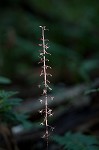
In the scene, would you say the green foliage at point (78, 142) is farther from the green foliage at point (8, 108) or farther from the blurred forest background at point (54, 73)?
the green foliage at point (8, 108)

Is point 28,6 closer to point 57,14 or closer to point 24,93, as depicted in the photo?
point 57,14

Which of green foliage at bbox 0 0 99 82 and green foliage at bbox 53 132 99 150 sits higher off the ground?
green foliage at bbox 0 0 99 82

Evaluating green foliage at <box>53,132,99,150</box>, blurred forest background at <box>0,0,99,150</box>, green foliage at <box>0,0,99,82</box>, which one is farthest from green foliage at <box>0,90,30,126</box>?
green foliage at <box>0,0,99,82</box>

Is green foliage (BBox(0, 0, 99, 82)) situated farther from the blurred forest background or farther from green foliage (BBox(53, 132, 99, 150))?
green foliage (BBox(53, 132, 99, 150))

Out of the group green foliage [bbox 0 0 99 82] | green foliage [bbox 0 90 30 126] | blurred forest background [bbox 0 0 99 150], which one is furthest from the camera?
green foliage [bbox 0 0 99 82]

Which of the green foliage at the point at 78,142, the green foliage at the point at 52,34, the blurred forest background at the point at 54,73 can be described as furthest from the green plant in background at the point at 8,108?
the green foliage at the point at 52,34

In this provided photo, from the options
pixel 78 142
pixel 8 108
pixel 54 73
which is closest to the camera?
pixel 8 108

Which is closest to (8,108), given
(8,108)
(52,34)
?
(8,108)

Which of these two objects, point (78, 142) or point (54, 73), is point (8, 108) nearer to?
point (78, 142)

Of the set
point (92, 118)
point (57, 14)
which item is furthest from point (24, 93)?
point (57, 14)
